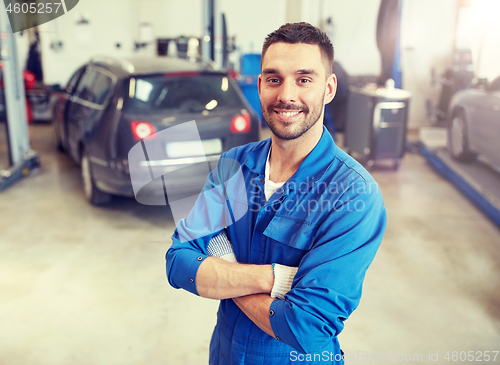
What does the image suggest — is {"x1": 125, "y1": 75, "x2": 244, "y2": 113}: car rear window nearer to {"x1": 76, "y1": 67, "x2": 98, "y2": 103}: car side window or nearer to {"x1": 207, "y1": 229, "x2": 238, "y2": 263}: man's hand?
{"x1": 76, "y1": 67, "x2": 98, "y2": 103}: car side window

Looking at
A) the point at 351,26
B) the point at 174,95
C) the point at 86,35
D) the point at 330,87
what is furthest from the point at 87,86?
the point at 351,26

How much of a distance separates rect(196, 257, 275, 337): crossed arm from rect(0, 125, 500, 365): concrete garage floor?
1274mm

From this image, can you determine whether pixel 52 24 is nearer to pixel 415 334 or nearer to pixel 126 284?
pixel 126 284

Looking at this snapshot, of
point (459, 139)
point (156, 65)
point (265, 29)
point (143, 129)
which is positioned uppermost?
point (265, 29)

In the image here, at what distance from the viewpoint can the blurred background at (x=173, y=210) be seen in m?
2.47

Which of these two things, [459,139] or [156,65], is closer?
[156,65]

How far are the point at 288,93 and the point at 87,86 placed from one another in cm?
394

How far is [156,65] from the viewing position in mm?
3895

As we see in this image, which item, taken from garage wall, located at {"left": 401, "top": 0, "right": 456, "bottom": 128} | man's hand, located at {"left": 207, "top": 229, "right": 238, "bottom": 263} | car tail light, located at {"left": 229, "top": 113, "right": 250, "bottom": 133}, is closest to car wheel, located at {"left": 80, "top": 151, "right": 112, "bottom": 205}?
car tail light, located at {"left": 229, "top": 113, "right": 250, "bottom": 133}

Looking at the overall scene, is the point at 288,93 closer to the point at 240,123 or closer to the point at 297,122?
the point at 297,122

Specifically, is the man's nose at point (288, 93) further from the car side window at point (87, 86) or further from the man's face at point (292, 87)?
the car side window at point (87, 86)

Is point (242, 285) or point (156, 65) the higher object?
point (156, 65)

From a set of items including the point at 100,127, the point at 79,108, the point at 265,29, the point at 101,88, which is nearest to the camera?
the point at 100,127

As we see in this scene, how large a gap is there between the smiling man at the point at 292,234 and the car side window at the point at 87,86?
336cm
